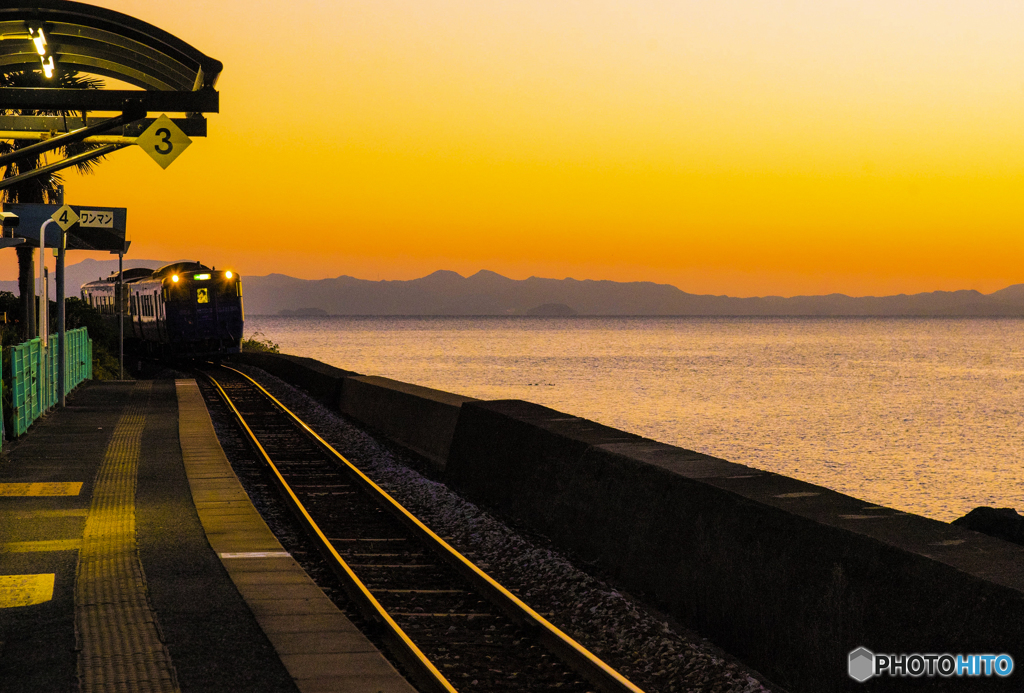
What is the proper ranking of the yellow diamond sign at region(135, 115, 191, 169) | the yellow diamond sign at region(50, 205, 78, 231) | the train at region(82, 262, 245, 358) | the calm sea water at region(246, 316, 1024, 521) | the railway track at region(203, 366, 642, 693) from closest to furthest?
the railway track at region(203, 366, 642, 693) < the yellow diamond sign at region(135, 115, 191, 169) < the yellow diamond sign at region(50, 205, 78, 231) < the calm sea water at region(246, 316, 1024, 521) < the train at region(82, 262, 245, 358)

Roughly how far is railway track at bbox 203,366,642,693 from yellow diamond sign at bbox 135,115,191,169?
14.6ft

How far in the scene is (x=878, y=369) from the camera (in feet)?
290

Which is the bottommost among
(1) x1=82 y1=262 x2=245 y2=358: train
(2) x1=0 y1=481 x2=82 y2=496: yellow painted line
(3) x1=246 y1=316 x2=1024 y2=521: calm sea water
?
(3) x1=246 y1=316 x2=1024 y2=521: calm sea water

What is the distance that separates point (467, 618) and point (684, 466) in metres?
2.29

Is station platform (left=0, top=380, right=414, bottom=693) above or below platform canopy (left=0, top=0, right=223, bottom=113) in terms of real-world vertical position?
below

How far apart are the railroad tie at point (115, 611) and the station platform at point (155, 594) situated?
0.01 m

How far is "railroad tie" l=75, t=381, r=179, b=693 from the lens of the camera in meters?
6.19

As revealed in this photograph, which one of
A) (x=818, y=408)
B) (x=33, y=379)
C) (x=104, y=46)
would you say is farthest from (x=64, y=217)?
(x=818, y=408)

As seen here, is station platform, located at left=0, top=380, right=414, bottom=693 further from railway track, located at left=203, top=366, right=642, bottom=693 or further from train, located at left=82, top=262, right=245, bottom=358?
train, located at left=82, top=262, right=245, bottom=358

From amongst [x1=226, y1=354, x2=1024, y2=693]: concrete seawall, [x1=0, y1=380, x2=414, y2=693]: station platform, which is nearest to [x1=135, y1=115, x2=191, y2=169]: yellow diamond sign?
[x1=0, y1=380, x2=414, y2=693]: station platform

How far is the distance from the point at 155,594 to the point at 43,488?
5669mm

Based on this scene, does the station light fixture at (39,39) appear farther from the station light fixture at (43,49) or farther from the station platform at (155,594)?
the station platform at (155,594)

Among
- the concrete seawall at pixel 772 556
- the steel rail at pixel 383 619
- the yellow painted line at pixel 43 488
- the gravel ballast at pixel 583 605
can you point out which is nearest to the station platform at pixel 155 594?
the yellow painted line at pixel 43 488

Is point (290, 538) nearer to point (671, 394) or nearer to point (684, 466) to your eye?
point (684, 466)
